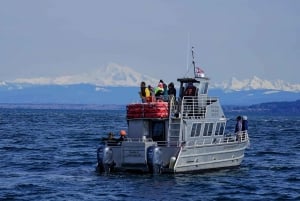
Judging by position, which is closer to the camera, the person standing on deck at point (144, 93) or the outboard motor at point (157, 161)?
the outboard motor at point (157, 161)

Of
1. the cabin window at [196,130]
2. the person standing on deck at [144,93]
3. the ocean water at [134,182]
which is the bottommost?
the ocean water at [134,182]

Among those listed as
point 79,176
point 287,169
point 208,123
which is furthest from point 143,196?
point 287,169

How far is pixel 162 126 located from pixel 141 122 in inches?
51.2

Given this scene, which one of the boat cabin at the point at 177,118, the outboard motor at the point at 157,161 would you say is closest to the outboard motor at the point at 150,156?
the outboard motor at the point at 157,161

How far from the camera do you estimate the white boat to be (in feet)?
147

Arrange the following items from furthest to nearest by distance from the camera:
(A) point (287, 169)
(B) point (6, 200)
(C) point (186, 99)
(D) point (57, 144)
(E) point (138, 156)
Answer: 1. (D) point (57, 144)
2. (A) point (287, 169)
3. (C) point (186, 99)
4. (E) point (138, 156)
5. (B) point (6, 200)

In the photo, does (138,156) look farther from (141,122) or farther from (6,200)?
(6,200)

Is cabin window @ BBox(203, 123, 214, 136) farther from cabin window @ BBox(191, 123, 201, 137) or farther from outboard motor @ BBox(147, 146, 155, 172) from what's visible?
outboard motor @ BBox(147, 146, 155, 172)

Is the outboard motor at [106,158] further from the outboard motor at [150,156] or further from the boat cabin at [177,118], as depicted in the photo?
the outboard motor at [150,156]

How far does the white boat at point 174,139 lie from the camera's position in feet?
147

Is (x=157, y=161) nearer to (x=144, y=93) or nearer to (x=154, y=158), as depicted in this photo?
(x=154, y=158)

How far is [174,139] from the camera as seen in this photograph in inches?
1833

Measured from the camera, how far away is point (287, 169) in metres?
53.6

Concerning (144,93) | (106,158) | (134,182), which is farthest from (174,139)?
(134,182)
